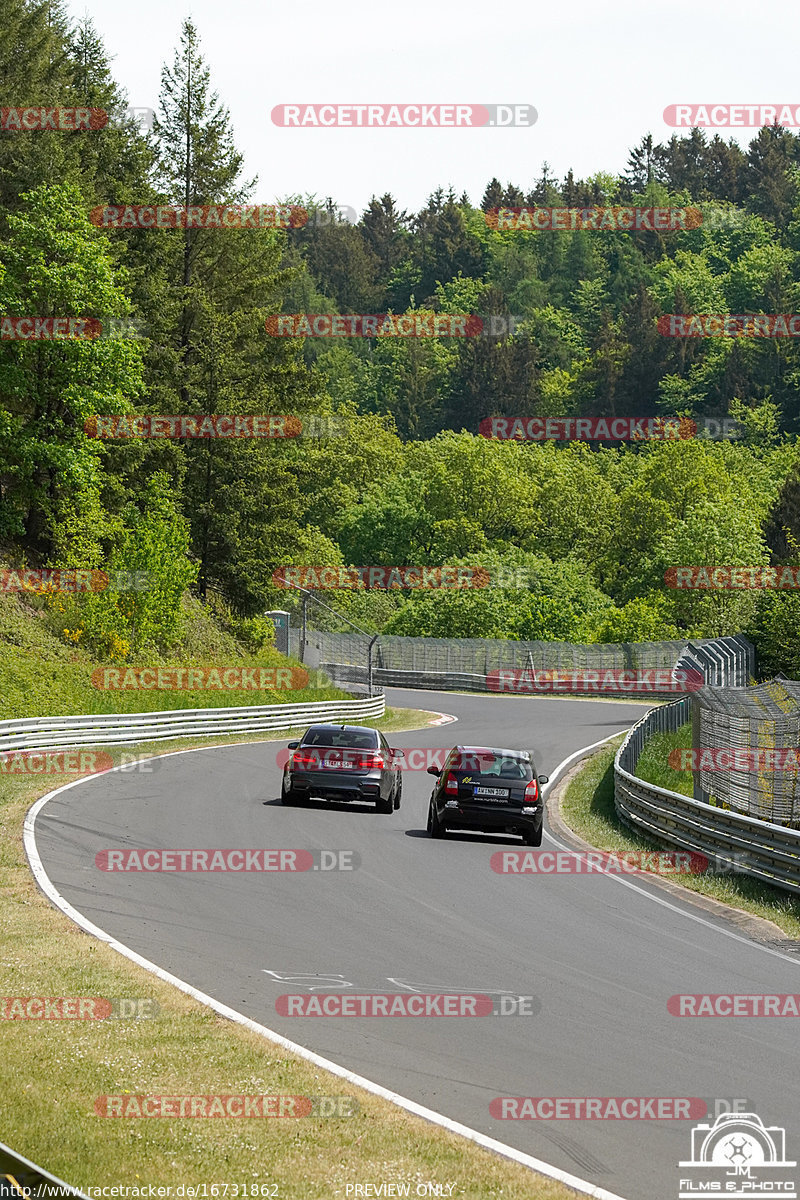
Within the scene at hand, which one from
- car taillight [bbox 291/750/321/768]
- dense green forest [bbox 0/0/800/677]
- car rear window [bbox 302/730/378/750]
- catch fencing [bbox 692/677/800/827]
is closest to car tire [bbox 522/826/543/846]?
catch fencing [bbox 692/677/800/827]

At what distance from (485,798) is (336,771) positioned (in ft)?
12.0

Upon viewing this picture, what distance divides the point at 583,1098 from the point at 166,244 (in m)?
58.3

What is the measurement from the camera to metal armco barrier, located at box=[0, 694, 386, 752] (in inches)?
1243

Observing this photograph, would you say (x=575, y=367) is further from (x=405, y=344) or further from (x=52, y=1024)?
(x=52, y=1024)

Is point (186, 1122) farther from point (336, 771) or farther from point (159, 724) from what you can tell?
point (159, 724)

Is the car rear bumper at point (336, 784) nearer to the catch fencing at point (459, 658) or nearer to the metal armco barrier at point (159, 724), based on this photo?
the metal armco barrier at point (159, 724)

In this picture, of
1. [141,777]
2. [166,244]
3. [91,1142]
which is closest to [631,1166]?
[91,1142]

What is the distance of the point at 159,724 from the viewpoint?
37219 mm

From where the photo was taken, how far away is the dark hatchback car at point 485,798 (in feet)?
69.4

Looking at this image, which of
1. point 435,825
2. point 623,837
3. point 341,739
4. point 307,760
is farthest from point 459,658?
point 435,825

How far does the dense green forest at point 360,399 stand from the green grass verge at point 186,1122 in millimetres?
38356

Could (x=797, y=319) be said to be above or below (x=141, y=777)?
above

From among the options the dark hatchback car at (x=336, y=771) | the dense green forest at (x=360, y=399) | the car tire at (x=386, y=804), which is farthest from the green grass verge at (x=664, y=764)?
the dense green forest at (x=360, y=399)

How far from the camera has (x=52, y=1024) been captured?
9273mm
